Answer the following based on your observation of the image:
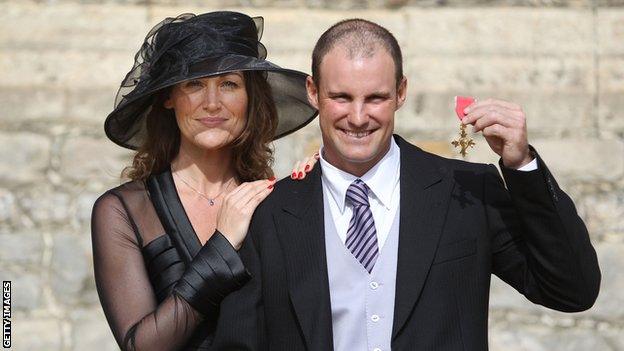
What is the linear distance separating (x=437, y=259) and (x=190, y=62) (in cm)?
105

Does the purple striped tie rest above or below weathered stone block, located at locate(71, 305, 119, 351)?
above

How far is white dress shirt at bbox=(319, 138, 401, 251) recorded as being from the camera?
322 cm

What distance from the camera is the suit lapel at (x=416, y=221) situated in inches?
122

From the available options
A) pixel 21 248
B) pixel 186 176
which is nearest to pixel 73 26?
pixel 21 248

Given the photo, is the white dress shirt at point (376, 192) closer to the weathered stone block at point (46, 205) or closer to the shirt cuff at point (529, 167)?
the shirt cuff at point (529, 167)

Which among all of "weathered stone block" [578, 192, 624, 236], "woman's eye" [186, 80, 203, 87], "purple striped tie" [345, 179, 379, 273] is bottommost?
"weathered stone block" [578, 192, 624, 236]

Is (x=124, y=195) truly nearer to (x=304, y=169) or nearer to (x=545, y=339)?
(x=304, y=169)

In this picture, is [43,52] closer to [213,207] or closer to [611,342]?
[213,207]

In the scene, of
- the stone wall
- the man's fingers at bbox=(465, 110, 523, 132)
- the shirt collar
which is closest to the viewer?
the man's fingers at bbox=(465, 110, 523, 132)

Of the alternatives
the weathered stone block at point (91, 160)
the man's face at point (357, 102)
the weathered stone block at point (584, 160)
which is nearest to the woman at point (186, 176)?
the man's face at point (357, 102)

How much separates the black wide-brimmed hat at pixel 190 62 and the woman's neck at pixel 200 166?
0.66 feet

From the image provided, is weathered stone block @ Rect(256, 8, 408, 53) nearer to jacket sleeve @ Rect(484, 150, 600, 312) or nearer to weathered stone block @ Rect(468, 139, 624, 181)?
weathered stone block @ Rect(468, 139, 624, 181)

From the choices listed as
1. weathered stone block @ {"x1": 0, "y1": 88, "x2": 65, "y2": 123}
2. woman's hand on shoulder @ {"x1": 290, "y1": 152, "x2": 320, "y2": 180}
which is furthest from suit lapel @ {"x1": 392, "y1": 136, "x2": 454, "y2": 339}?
weathered stone block @ {"x1": 0, "y1": 88, "x2": 65, "y2": 123}

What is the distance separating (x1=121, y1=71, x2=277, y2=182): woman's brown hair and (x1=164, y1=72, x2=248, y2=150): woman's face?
0.10 metres
